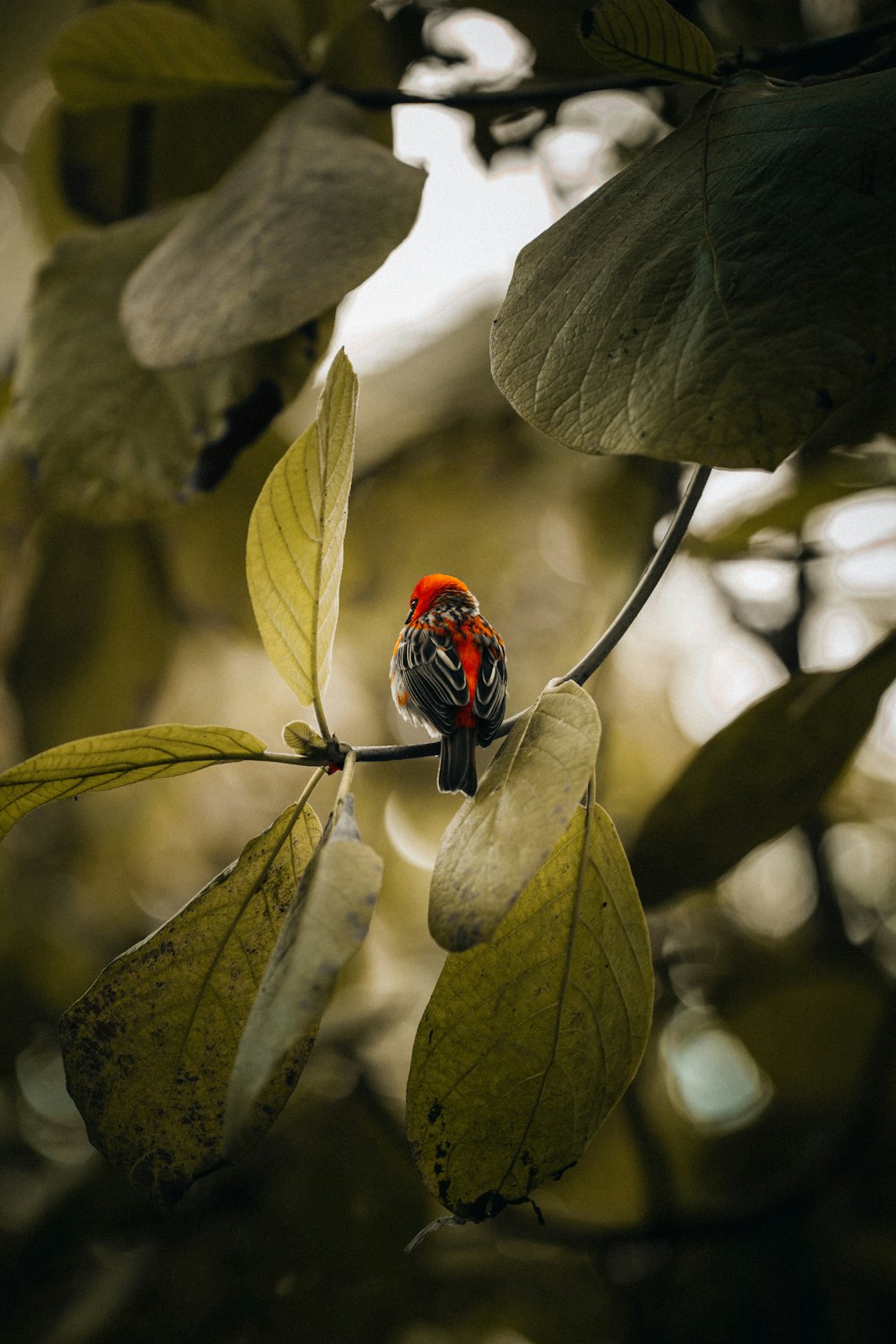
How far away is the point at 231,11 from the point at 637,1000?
1.96 feet

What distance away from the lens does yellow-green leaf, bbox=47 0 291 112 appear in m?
0.44

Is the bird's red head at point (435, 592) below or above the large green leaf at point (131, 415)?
below

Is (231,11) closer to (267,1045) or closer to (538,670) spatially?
(538,670)

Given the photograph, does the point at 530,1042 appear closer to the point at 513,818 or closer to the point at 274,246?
the point at 513,818

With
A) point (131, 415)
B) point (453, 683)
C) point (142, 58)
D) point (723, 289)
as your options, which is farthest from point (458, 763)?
point (142, 58)

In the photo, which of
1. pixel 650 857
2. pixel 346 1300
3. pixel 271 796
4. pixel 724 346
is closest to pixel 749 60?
pixel 724 346

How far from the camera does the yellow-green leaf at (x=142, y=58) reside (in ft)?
1.44

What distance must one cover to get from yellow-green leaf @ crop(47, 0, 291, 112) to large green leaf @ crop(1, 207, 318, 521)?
5.3 inches

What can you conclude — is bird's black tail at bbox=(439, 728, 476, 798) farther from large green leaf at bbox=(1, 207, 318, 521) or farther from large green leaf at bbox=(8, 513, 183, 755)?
large green leaf at bbox=(8, 513, 183, 755)

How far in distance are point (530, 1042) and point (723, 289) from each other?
Result: 0.74ft

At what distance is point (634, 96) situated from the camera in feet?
2.26

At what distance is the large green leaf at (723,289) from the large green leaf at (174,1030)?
180 millimetres

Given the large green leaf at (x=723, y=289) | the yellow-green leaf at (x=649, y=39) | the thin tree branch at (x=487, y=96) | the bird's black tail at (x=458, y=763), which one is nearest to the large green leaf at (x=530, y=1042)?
the bird's black tail at (x=458, y=763)

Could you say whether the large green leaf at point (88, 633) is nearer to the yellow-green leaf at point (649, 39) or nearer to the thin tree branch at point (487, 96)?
the thin tree branch at point (487, 96)
